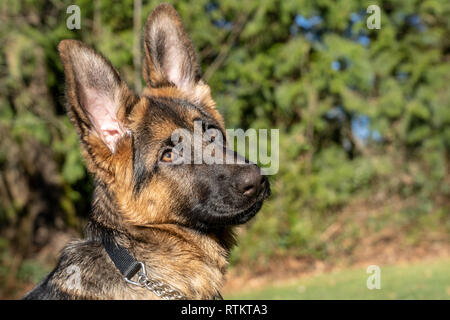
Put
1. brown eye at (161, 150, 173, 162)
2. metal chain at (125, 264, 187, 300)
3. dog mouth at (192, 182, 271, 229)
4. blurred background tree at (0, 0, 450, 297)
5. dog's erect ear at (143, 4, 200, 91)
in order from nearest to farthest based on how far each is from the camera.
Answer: metal chain at (125, 264, 187, 300) < dog mouth at (192, 182, 271, 229) < brown eye at (161, 150, 173, 162) < dog's erect ear at (143, 4, 200, 91) < blurred background tree at (0, 0, 450, 297)

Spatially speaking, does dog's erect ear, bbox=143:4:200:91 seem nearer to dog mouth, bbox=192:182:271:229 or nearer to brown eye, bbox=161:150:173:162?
brown eye, bbox=161:150:173:162

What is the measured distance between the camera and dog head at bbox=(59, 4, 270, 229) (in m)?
3.26

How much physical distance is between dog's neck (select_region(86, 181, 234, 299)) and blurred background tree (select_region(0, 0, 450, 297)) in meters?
5.95

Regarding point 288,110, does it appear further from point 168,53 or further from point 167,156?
point 167,156

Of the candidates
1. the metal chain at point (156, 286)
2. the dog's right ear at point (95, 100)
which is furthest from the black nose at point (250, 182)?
the dog's right ear at point (95, 100)

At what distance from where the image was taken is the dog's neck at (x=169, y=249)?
3.22 m

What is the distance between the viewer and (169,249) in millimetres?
3301

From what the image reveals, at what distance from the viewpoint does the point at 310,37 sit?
399 inches

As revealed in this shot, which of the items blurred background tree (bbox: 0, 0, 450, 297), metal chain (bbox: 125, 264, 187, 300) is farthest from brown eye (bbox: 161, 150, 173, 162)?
blurred background tree (bbox: 0, 0, 450, 297)

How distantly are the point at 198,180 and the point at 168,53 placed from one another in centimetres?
133

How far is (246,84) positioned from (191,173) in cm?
667

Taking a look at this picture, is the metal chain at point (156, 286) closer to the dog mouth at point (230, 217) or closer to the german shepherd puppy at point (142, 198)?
the german shepherd puppy at point (142, 198)

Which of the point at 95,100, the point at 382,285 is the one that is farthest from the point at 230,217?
the point at 382,285
